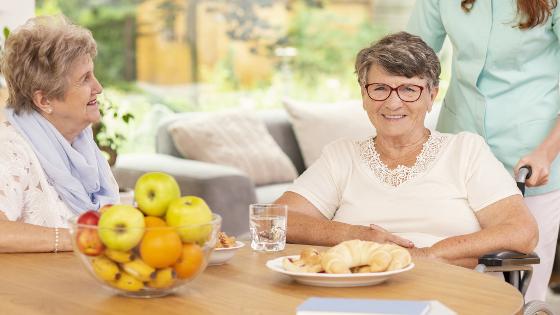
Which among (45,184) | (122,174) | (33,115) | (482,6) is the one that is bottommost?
(122,174)

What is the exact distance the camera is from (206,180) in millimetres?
4688

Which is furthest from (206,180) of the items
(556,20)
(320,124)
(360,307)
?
(360,307)

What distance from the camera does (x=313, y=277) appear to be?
6.41 feet

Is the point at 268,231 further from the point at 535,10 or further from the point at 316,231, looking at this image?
the point at 535,10

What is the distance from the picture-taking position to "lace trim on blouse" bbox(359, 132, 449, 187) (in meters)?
2.76

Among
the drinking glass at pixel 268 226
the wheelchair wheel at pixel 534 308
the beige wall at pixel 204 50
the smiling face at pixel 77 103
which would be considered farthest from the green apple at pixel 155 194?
the beige wall at pixel 204 50

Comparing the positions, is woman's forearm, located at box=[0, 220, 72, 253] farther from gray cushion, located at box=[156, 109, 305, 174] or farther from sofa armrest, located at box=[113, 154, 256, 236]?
gray cushion, located at box=[156, 109, 305, 174]

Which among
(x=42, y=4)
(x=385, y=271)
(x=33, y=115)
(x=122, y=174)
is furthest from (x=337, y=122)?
(x=385, y=271)

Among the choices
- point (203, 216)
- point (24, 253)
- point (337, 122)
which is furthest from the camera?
point (337, 122)

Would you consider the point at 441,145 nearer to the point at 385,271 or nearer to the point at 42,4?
the point at 385,271

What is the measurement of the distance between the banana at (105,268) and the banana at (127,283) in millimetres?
11

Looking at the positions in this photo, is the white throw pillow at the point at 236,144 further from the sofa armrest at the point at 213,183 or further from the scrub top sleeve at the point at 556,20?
the scrub top sleeve at the point at 556,20

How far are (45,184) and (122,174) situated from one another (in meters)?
2.52

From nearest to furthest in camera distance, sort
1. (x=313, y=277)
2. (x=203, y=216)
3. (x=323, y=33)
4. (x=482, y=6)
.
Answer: (x=203, y=216), (x=313, y=277), (x=482, y=6), (x=323, y=33)
